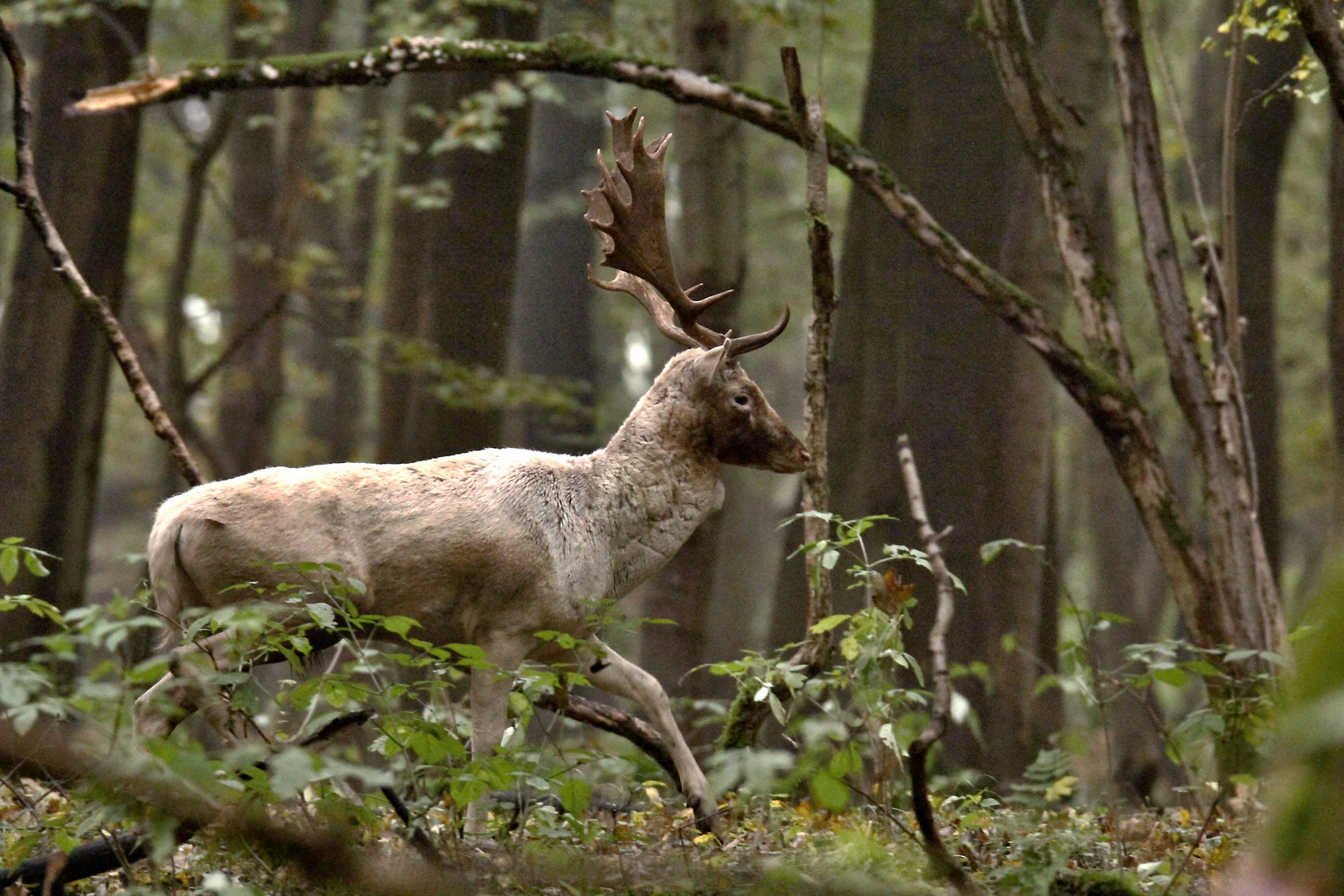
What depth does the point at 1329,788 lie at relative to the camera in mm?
1803

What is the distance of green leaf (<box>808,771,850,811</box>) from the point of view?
361 centimetres

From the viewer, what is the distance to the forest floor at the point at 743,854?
4199 mm

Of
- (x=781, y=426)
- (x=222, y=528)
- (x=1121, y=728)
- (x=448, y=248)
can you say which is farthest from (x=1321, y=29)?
(x=1121, y=728)

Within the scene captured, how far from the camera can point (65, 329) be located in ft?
34.8

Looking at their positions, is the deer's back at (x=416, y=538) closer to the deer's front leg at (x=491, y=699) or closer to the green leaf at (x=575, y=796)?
the deer's front leg at (x=491, y=699)

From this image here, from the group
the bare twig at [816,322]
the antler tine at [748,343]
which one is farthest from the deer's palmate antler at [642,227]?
the bare twig at [816,322]

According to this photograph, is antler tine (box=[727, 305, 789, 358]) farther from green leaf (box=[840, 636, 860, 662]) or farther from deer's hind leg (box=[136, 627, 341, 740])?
deer's hind leg (box=[136, 627, 341, 740])

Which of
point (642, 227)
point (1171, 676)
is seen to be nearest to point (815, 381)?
point (642, 227)

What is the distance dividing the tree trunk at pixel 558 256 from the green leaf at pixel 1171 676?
1396 cm

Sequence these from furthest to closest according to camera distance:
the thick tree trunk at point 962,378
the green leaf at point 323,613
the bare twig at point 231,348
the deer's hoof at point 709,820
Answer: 1. the bare twig at point 231,348
2. the thick tree trunk at point 962,378
3. the deer's hoof at point 709,820
4. the green leaf at point 323,613

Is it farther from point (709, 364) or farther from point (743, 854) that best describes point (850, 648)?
point (709, 364)

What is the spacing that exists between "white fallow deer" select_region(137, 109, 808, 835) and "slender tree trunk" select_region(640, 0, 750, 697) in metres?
4.20

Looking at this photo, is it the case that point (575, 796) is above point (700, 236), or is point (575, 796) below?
below

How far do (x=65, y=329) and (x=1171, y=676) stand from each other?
8842 millimetres
